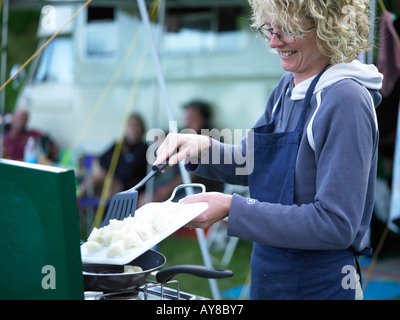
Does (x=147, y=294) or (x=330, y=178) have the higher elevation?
(x=330, y=178)

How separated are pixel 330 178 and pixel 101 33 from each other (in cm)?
481

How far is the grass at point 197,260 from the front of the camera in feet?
Answer: 10.8

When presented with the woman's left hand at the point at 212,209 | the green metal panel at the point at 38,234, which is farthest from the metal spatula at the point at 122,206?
the green metal panel at the point at 38,234

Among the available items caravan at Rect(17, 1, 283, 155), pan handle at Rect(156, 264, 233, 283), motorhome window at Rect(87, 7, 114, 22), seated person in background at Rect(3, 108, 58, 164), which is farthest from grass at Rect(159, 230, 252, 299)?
motorhome window at Rect(87, 7, 114, 22)

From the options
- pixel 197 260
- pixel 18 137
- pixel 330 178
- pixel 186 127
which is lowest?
pixel 197 260

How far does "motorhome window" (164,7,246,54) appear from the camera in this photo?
184 inches

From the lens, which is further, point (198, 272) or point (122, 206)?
point (122, 206)

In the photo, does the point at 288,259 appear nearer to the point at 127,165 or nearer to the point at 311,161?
the point at 311,161

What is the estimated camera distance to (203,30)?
483 centimetres

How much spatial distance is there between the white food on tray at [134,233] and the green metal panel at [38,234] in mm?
130

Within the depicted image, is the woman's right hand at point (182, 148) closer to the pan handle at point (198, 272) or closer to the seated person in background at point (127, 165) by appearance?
the pan handle at point (198, 272)

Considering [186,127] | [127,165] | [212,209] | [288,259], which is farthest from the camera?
[186,127]

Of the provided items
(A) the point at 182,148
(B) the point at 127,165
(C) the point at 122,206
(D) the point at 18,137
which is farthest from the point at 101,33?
(C) the point at 122,206

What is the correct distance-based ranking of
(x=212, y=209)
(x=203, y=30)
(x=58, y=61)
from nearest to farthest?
(x=212, y=209)
(x=203, y=30)
(x=58, y=61)
